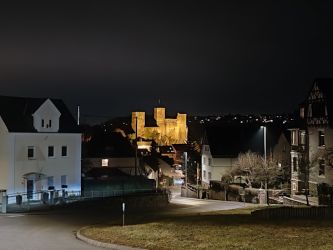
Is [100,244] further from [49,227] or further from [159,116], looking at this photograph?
[159,116]

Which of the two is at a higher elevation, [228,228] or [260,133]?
[260,133]

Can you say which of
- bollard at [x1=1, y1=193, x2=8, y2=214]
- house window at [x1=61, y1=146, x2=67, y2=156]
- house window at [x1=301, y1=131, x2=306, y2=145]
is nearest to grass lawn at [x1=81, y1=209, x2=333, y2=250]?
bollard at [x1=1, y1=193, x2=8, y2=214]

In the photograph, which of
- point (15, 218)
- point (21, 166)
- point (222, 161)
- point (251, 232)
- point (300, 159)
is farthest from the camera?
point (222, 161)

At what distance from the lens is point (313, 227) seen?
20359 millimetres

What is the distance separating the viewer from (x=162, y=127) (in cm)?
18450

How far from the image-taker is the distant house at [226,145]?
7231 centimetres

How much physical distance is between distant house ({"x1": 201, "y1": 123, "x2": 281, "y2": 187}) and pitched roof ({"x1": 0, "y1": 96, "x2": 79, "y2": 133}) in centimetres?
2798

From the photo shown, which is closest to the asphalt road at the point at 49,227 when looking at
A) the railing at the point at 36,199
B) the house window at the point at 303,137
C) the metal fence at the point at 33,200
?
the metal fence at the point at 33,200

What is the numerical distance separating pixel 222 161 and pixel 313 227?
5213 cm

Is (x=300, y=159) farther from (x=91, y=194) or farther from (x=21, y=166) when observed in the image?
(x=21, y=166)

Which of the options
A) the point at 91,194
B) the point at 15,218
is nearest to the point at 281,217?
the point at 15,218

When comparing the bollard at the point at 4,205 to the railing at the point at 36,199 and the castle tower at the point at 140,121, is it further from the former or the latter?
the castle tower at the point at 140,121

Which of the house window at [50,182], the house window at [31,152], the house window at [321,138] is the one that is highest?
the house window at [321,138]

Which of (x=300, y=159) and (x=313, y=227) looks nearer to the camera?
(x=313, y=227)
